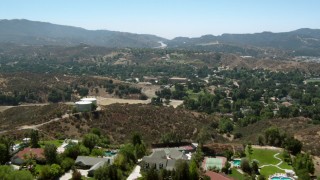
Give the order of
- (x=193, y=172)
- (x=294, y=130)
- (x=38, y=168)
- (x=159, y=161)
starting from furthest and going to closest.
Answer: (x=294, y=130), (x=159, y=161), (x=38, y=168), (x=193, y=172)

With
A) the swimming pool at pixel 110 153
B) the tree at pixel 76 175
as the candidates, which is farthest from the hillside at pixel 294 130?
the tree at pixel 76 175

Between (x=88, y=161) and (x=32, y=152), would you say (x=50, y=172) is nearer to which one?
(x=88, y=161)

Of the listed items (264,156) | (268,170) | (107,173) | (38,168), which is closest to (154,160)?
(107,173)

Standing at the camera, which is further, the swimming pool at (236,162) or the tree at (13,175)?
the swimming pool at (236,162)

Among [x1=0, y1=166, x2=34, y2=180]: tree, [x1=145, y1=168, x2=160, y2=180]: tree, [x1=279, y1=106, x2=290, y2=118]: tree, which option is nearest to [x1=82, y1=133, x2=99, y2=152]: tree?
[x1=145, y1=168, x2=160, y2=180]: tree

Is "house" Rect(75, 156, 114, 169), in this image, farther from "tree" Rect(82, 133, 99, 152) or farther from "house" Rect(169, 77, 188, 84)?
"house" Rect(169, 77, 188, 84)

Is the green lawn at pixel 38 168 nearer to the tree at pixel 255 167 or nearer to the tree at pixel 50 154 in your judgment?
the tree at pixel 50 154

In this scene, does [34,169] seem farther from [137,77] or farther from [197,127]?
[137,77]
